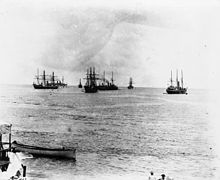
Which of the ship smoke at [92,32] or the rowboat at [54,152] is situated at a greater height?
the ship smoke at [92,32]

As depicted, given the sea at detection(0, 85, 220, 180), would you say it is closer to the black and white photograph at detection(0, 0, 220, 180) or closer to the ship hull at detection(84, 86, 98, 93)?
the black and white photograph at detection(0, 0, 220, 180)

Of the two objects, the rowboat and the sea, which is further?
the rowboat

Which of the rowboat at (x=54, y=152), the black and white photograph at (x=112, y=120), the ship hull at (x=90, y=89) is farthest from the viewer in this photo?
the ship hull at (x=90, y=89)

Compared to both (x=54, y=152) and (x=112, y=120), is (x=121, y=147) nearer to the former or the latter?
(x=54, y=152)

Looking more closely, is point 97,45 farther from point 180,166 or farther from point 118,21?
point 180,166

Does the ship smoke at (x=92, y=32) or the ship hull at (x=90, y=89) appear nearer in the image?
the ship smoke at (x=92, y=32)

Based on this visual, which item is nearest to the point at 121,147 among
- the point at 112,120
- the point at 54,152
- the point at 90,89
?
the point at 54,152

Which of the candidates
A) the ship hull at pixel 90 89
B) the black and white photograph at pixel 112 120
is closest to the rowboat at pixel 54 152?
the black and white photograph at pixel 112 120

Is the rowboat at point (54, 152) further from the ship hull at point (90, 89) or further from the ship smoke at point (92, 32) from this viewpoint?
the ship hull at point (90, 89)

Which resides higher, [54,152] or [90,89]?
[90,89]

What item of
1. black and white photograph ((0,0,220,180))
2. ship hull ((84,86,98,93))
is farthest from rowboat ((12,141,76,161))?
ship hull ((84,86,98,93))

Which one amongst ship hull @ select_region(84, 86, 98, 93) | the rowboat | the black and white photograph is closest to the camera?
the black and white photograph
